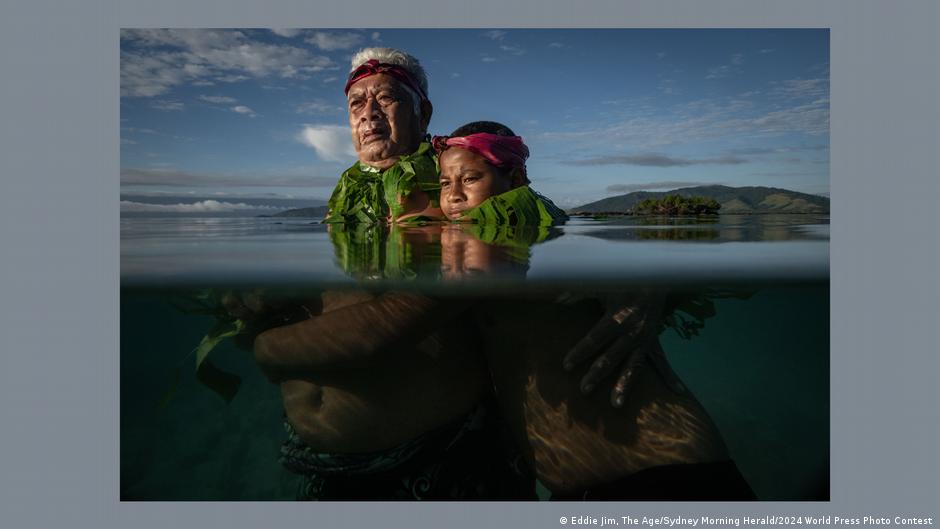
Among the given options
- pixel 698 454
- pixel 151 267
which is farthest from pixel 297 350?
pixel 698 454

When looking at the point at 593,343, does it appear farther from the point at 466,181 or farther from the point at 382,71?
the point at 382,71

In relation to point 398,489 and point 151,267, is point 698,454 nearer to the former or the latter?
point 398,489

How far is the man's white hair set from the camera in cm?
417

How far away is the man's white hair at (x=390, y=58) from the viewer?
4.17 metres

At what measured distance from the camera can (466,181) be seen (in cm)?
382

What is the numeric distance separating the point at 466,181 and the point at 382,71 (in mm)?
1122

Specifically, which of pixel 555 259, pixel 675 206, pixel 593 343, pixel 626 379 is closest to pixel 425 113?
pixel 555 259

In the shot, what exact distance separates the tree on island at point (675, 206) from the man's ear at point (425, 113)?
4266mm

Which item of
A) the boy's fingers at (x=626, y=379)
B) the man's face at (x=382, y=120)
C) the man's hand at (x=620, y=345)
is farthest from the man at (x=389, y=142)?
the boy's fingers at (x=626, y=379)

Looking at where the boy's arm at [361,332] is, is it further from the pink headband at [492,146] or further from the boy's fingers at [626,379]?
the pink headband at [492,146]

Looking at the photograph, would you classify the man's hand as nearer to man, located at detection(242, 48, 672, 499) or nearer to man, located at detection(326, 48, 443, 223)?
man, located at detection(242, 48, 672, 499)

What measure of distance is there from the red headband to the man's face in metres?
0.04

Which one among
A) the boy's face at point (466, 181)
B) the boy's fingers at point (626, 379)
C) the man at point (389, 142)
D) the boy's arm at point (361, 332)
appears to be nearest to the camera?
the boy's fingers at point (626, 379)

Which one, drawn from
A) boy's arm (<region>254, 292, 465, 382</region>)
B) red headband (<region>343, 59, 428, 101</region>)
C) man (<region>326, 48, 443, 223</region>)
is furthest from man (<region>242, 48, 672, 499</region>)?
red headband (<region>343, 59, 428, 101</region>)
